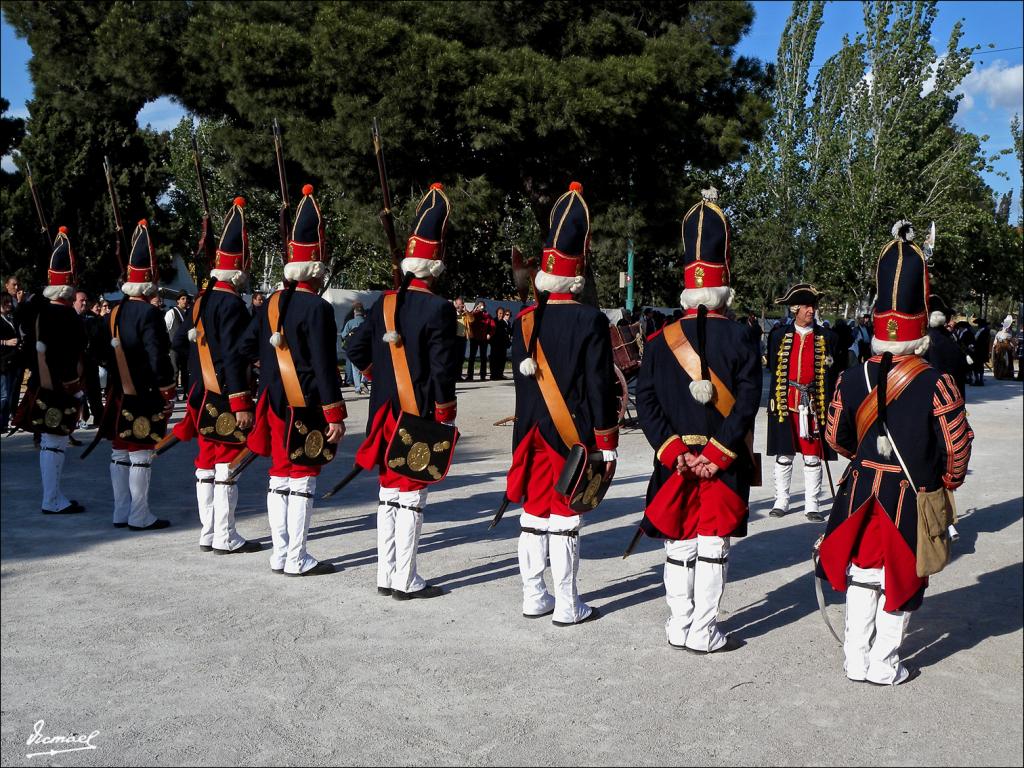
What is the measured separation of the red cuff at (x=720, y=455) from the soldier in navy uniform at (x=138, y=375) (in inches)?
173

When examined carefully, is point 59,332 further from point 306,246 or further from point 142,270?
point 306,246

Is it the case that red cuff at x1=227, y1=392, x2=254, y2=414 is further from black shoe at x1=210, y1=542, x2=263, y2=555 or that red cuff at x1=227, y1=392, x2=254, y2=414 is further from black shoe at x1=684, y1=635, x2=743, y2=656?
black shoe at x1=684, y1=635, x2=743, y2=656

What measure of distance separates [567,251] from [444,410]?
1.21 meters

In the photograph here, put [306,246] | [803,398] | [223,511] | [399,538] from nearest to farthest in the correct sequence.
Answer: [399,538], [306,246], [223,511], [803,398]

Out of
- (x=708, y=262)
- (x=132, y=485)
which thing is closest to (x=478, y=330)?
(x=132, y=485)

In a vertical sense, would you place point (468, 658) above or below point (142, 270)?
below

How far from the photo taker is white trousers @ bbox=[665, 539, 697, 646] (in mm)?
5160

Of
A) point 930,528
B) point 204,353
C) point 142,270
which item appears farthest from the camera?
point 142,270

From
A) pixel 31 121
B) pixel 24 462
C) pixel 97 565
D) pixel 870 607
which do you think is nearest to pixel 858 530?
pixel 870 607

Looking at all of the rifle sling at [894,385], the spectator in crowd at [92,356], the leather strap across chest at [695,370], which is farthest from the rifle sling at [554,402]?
the spectator in crowd at [92,356]

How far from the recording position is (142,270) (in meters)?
7.82

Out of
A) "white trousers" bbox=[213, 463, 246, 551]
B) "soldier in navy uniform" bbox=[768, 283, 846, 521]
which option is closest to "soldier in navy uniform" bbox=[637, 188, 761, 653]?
"white trousers" bbox=[213, 463, 246, 551]

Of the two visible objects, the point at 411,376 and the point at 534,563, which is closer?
the point at 534,563

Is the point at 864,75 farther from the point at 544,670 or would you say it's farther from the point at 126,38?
the point at 544,670
